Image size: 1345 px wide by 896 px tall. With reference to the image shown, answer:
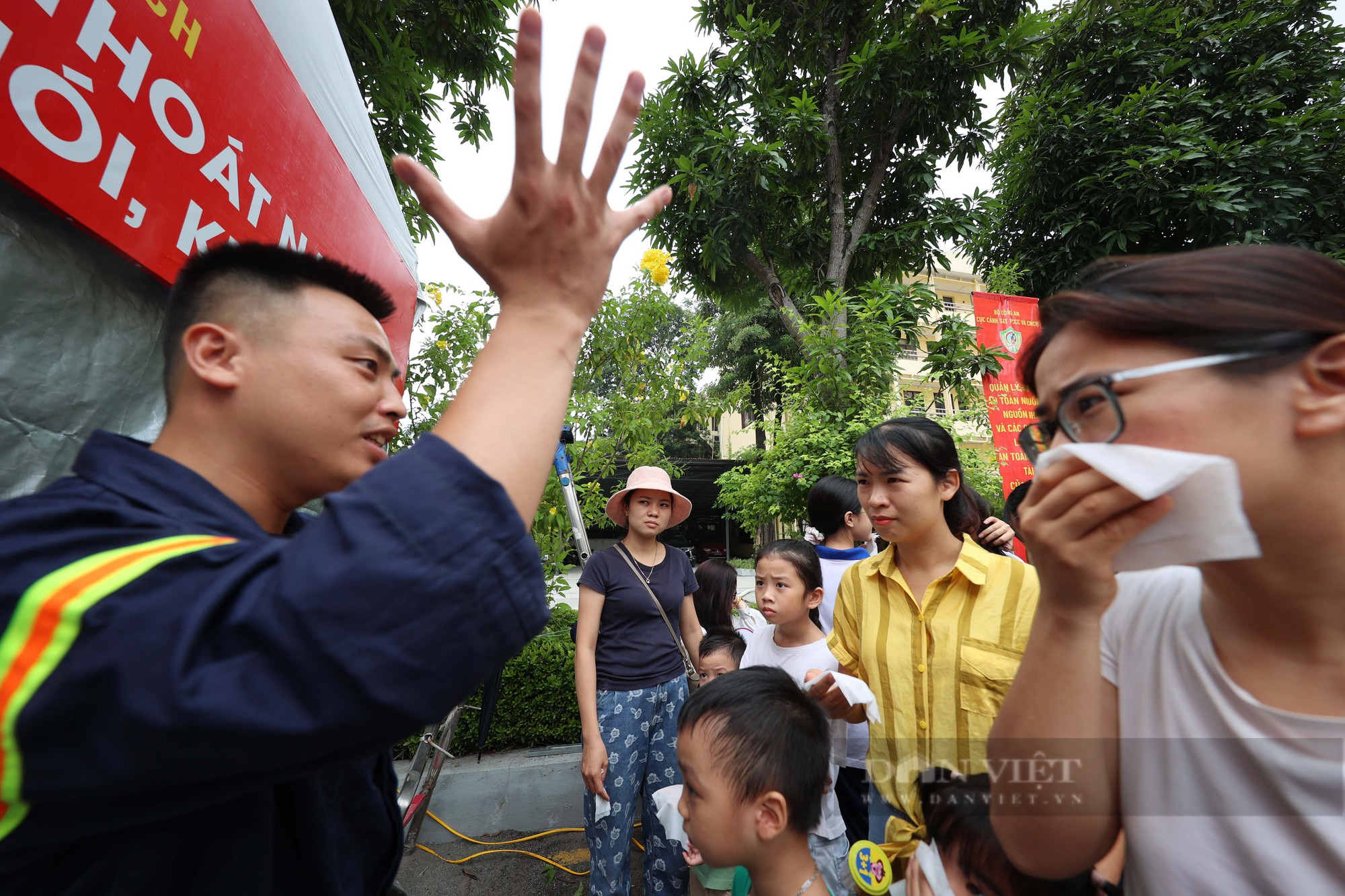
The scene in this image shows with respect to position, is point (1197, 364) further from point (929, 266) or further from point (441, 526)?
point (929, 266)

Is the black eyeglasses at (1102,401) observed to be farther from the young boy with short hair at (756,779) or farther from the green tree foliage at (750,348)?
the green tree foliage at (750,348)

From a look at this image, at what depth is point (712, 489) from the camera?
16234mm

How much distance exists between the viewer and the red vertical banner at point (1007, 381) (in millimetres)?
5801

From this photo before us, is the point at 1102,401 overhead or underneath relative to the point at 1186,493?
overhead

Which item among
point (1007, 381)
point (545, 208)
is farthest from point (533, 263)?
point (1007, 381)

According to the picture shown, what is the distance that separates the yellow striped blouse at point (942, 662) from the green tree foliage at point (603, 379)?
3047mm

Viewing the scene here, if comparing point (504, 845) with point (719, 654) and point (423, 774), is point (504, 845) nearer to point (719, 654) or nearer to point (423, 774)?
point (423, 774)

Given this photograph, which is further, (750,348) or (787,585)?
(750,348)

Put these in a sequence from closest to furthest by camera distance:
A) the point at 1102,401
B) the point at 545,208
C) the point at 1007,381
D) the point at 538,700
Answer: the point at 545,208
the point at 1102,401
the point at 538,700
the point at 1007,381

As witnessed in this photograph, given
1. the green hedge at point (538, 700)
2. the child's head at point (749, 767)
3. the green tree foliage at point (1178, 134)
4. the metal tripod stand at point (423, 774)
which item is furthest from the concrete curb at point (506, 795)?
the green tree foliage at point (1178, 134)

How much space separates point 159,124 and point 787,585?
2805 millimetres

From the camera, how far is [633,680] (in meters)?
3.10

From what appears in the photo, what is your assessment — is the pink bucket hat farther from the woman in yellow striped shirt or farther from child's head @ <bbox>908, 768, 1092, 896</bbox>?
child's head @ <bbox>908, 768, 1092, 896</bbox>

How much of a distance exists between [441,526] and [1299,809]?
52.0 inches
